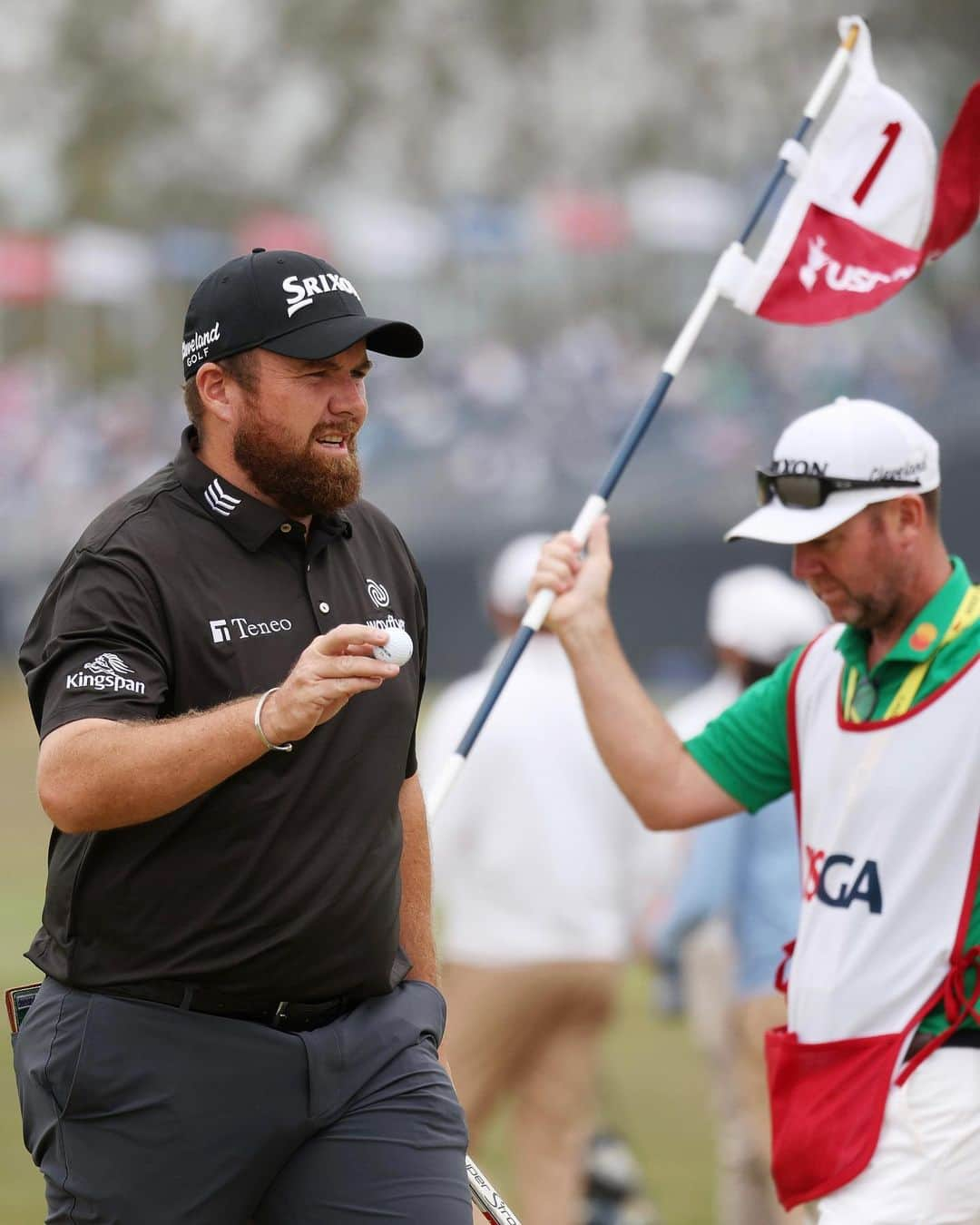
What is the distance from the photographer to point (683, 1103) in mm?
8641

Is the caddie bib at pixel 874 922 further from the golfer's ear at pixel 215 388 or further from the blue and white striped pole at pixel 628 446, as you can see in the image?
the golfer's ear at pixel 215 388

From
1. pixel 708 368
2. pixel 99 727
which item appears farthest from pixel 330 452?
pixel 708 368

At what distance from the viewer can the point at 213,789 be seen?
3521 mm

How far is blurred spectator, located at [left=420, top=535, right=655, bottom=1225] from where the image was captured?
21.5ft

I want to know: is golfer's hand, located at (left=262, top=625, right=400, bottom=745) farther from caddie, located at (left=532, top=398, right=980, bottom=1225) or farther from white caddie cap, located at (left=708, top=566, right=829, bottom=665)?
white caddie cap, located at (left=708, top=566, right=829, bottom=665)

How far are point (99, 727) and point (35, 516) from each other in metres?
26.3

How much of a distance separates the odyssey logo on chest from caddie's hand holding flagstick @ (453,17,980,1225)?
136cm

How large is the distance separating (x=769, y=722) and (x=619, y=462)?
0.90m

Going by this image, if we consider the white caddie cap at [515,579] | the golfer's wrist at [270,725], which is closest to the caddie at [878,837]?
the golfer's wrist at [270,725]

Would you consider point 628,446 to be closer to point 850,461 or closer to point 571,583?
point 571,583

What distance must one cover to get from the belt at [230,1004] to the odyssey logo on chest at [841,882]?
38.4 inches

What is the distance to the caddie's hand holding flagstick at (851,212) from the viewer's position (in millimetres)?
5164

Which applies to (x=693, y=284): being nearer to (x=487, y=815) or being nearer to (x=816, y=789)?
(x=487, y=815)

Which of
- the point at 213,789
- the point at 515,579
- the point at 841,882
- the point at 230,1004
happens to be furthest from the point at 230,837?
the point at 515,579
